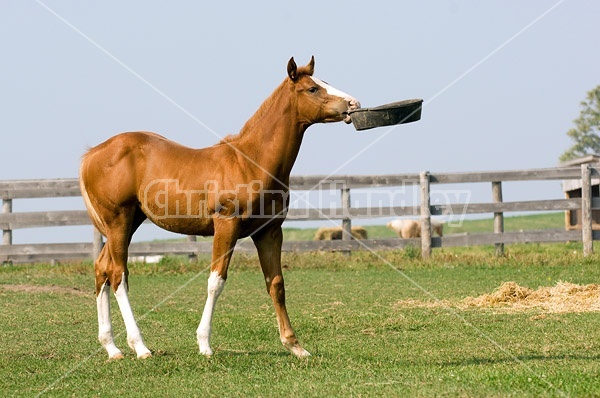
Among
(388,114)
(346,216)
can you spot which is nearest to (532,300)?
(388,114)

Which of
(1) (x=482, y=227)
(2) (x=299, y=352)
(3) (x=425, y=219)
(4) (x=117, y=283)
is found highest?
(3) (x=425, y=219)

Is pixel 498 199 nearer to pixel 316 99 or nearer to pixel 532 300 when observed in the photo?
pixel 532 300

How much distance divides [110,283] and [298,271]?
30.4 feet

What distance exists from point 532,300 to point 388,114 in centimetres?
511

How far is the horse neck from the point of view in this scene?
755 centimetres

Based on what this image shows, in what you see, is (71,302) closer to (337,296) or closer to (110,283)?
(337,296)

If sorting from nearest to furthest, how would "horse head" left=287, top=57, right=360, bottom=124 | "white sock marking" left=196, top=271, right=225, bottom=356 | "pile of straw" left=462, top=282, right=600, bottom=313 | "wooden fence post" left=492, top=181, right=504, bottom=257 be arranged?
"horse head" left=287, top=57, right=360, bottom=124
"white sock marking" left=196, top=271, right=225, bottom=356
"pile of straw" left=462, top=282, right=600, bottom=313
"wooden fence post" left=492, top=181, right=504, bottom=257

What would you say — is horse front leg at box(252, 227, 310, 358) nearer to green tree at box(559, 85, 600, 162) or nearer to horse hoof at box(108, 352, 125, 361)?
horse hoof at box(108, 352, 125, 361)

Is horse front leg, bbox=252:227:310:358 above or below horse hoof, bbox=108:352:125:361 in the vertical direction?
above

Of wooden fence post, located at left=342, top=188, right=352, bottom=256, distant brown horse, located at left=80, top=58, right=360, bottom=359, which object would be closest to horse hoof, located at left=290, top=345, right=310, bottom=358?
distant brown horse, located at left=80, top=58, right=360, bottom=359

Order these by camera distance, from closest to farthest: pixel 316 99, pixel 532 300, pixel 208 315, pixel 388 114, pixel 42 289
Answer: pixel 388 114 < pixel 316 99 < pixel 208 315 < pixel 532 300 < pixel 42 289

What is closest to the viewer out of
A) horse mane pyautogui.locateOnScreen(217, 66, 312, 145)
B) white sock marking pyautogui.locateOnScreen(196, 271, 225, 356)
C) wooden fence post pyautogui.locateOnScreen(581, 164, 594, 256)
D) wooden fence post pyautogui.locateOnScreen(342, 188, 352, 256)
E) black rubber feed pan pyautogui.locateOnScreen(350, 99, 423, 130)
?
black rubber feed pan pyautogui.locateOnScreen(350, 99, 423, 130)

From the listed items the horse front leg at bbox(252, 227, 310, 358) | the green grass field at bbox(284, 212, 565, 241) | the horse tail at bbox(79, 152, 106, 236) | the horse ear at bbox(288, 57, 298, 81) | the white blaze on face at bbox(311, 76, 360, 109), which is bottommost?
the green grass field at bbox(284, 212, 565, 241)

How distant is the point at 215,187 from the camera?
7488mm
